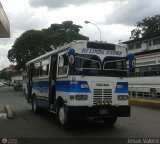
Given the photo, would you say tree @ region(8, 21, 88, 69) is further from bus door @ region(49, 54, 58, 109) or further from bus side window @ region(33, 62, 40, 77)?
bus door @ region(49, 54, 58, 109)

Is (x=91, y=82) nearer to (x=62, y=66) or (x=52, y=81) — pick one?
(x=62, y=66)

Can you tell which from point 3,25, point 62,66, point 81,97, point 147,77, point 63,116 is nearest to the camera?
point 81,97

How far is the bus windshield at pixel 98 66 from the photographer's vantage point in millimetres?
13258

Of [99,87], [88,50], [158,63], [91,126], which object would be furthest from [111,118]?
[158,63]

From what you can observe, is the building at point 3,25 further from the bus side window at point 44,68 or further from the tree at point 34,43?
the tree at point 34,43

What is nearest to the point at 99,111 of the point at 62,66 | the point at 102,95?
the point at 102,95

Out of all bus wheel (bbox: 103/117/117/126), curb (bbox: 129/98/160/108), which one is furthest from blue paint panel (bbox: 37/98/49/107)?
curb (bbox: 129/98/160/108)

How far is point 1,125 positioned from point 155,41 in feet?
167

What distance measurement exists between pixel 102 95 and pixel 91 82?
60 cm

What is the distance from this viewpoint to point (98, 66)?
13531mm

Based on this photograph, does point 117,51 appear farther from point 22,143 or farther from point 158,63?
point 158,63

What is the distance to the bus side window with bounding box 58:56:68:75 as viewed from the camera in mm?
13594

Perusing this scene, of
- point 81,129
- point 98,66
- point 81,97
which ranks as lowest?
point 81,129

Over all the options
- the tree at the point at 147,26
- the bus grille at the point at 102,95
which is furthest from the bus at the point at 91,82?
the tree at the point at 147,26
